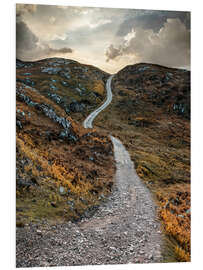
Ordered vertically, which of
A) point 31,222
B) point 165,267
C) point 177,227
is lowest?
point 165,267

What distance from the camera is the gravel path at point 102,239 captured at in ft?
24.0

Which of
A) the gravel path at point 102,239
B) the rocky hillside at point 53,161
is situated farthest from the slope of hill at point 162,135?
the rocky hillside at point 53,161

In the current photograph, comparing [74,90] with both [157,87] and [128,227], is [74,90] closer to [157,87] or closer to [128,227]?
[157,87]

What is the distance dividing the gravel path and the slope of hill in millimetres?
853

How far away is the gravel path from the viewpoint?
7.30 metres

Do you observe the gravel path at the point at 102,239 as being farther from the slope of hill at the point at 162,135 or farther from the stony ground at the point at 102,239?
the slope of hill at the point at 162,135

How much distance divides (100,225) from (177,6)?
418 inches

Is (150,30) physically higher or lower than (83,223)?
higher

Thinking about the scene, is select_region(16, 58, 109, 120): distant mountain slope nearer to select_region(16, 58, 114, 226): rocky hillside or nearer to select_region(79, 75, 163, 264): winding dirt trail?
select_region(16, 58, 114, 226): rocky hillside

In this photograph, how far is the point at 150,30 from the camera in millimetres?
11953

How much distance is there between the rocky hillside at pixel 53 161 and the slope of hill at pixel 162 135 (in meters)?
2.51
